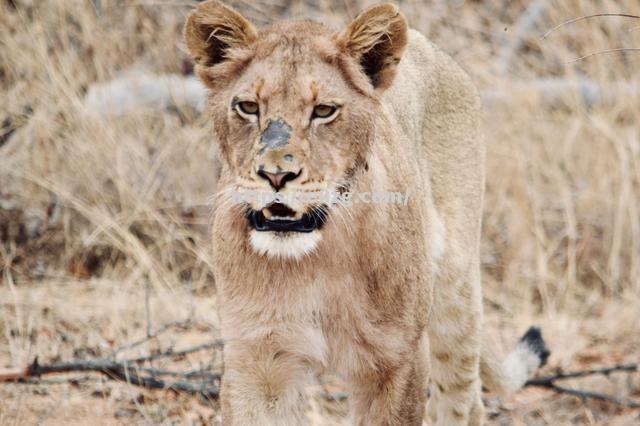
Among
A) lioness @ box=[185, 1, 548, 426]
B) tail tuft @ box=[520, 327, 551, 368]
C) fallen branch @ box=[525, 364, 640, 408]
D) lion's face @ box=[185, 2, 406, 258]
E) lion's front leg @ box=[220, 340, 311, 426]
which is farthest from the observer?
fallen branch @ box=[525, 364, 640, 408]

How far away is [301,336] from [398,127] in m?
1.02

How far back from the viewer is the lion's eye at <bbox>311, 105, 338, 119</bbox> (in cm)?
318

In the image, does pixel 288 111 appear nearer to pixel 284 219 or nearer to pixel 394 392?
pixel 284 219

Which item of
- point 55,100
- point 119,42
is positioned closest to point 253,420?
point 55,100

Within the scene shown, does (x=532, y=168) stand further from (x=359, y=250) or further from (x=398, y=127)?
(x=359, y=250)

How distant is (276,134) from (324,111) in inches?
8.9

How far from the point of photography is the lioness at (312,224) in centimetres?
316

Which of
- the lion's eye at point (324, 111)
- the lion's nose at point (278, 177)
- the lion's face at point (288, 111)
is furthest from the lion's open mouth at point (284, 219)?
the lion's eye at point (324, 111)

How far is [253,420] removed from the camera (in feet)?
11.5

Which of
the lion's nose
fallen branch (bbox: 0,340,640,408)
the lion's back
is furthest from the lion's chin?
fallen branch (bbox: 0,340,640,408)

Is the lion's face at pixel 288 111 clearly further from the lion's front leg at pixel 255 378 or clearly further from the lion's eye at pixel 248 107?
the lion's front leg at pixel 255 378

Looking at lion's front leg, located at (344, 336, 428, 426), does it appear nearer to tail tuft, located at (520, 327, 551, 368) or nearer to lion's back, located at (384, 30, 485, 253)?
lion's back, located at (384, 30, 485, 253)

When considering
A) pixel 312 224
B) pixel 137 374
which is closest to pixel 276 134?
pixel 312 224

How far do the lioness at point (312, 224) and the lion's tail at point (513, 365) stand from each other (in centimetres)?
129
